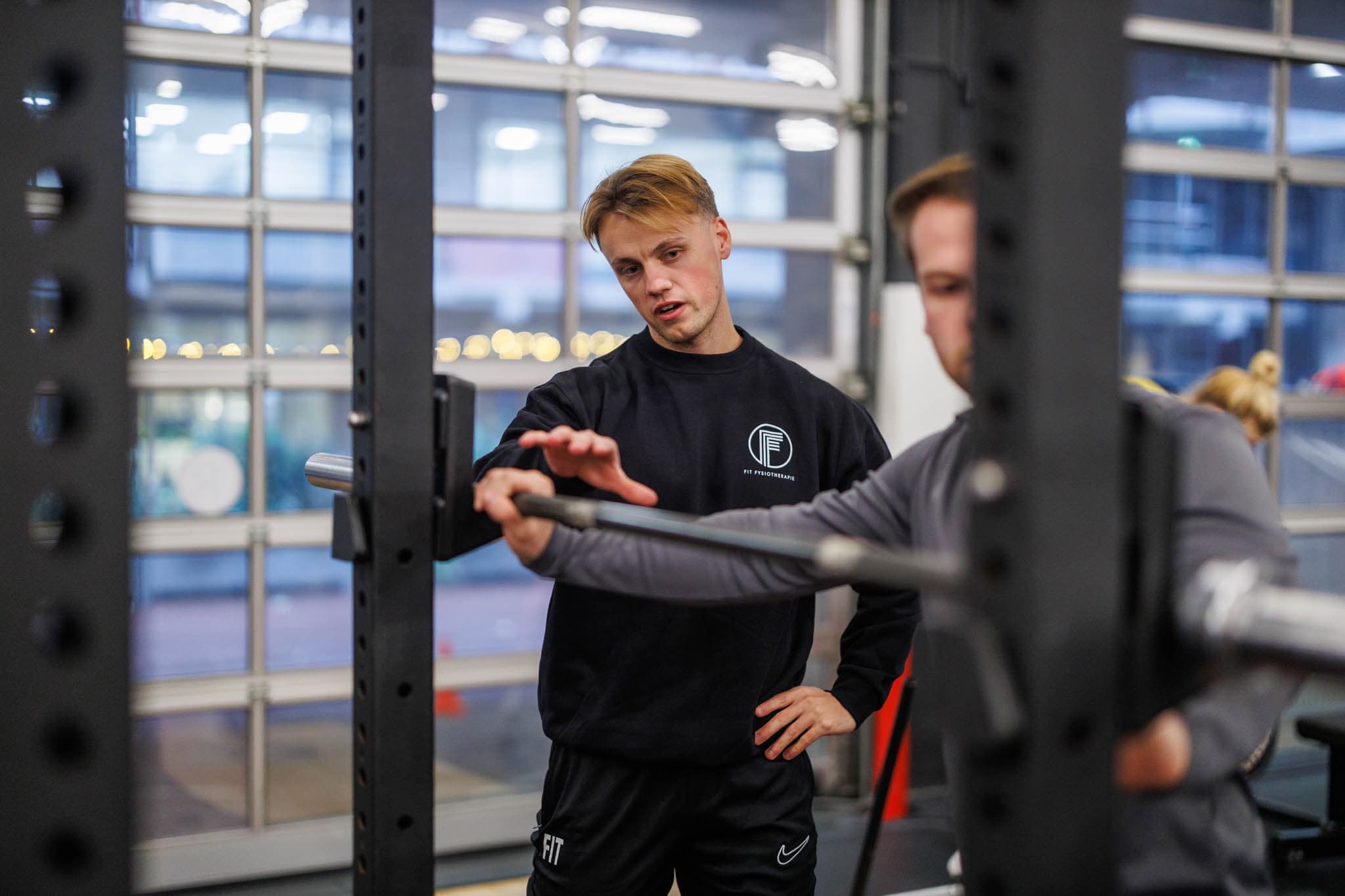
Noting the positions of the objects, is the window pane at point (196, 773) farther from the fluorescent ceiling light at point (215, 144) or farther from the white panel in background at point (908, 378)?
the white panel in background at point (908, 378)

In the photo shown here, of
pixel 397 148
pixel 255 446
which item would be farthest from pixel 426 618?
pixel 255 446

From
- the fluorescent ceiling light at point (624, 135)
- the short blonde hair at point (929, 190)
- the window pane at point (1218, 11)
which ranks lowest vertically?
the short blonde hair at point (929, 190)

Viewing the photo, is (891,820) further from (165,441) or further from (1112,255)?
(1112,255)

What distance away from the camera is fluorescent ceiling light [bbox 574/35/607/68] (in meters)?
3.94

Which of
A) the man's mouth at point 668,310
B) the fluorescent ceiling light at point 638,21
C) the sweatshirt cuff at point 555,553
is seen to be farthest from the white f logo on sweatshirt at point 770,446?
the fluorescent ceiling light at point 638,21

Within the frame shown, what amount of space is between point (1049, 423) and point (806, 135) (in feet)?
13.0

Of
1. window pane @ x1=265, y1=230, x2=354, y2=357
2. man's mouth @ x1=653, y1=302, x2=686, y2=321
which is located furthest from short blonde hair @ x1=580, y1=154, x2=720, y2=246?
window pane @ x1=265, y1=230, x2=354, y2=357

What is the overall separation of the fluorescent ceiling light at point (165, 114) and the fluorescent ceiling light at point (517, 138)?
97cm

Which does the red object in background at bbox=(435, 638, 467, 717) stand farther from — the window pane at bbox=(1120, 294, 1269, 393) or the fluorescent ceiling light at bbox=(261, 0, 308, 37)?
the window pane at bbox=(1120, 294, 1269, 393)

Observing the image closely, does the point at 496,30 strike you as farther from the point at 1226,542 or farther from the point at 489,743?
the point at 1226,542

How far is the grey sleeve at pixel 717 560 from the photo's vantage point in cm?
129

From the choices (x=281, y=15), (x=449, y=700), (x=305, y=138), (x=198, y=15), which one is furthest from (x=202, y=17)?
(x=449, y=700)

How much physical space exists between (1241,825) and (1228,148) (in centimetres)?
456

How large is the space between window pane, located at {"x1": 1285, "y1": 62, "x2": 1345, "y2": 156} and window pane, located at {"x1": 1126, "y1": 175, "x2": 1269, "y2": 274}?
293 millimetres
